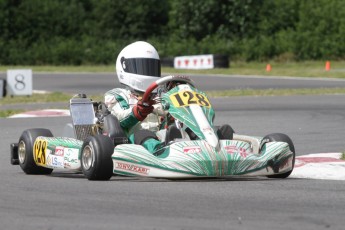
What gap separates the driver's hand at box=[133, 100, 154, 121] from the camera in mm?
8922

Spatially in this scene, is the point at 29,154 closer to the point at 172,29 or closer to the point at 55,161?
the point at 55,161

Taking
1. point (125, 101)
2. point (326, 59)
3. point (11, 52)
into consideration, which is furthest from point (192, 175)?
point (11, 52)

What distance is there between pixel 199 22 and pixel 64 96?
920 inches

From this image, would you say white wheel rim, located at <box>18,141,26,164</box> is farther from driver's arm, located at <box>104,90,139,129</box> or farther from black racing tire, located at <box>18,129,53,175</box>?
driver's arm, located at <box>104,90,139,129</box>

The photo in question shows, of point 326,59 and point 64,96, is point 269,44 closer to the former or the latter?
point 326,59

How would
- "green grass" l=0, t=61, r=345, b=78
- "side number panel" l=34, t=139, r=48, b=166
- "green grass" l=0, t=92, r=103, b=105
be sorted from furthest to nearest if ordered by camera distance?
"green grass" l=0, t=61, r=345, b=78, "green grass" l=0, t=92, r=103, b=105, "side number panel" l=34, t=139, r=48, b=166

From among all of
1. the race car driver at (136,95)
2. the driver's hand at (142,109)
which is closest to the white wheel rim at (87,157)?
the race car driver at (136,95)

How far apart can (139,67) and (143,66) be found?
4 centimetres

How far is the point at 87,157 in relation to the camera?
28.2 ft

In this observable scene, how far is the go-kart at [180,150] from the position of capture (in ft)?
26.6

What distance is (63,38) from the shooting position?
45.4 meters

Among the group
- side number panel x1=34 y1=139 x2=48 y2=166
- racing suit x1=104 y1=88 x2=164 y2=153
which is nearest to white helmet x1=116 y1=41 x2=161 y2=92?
racing suit x1=104 y1=88 x2=164 y2=153

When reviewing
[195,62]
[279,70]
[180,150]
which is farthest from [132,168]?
[195,62]

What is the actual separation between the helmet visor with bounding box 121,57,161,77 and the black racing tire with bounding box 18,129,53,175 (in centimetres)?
106
